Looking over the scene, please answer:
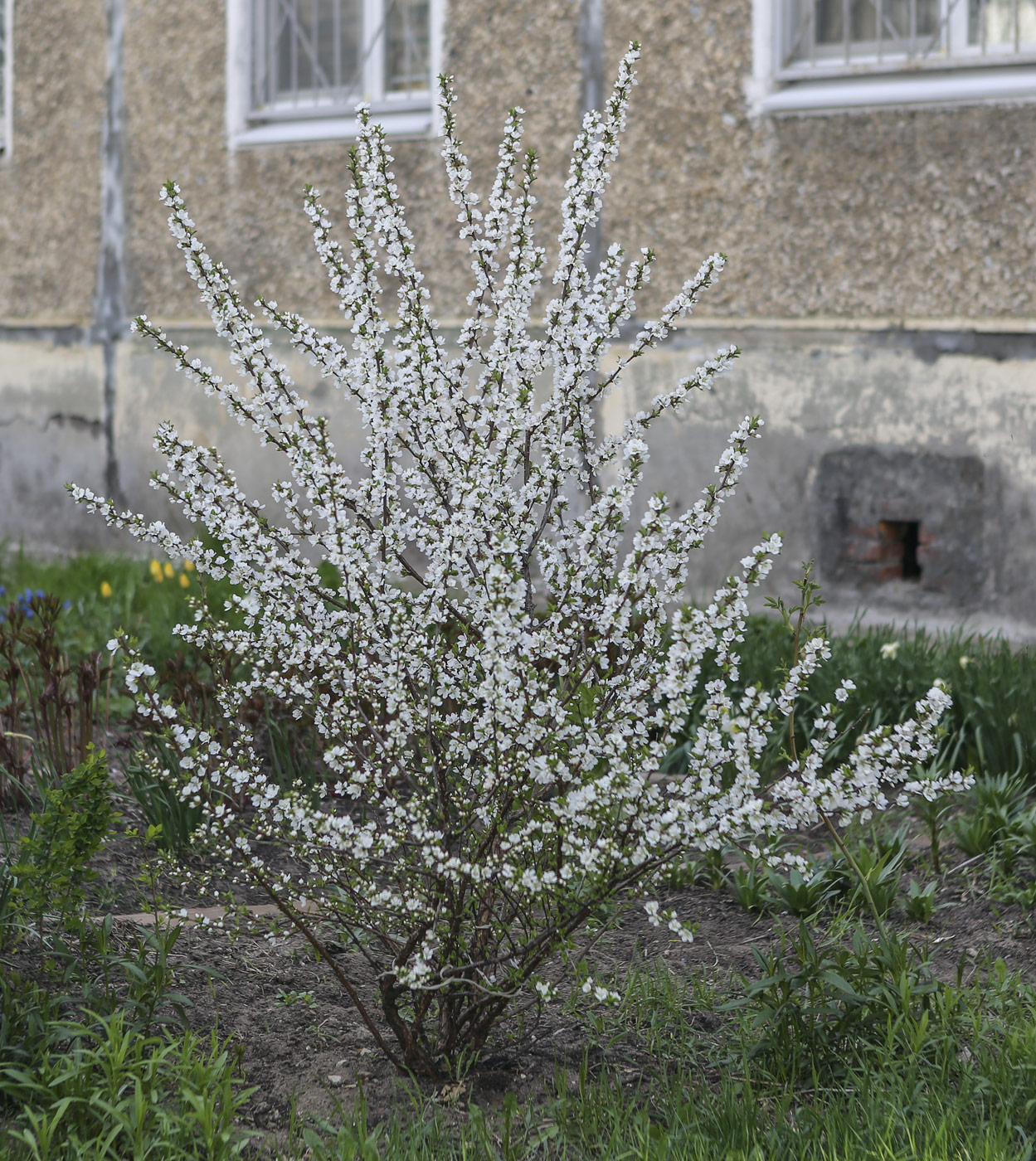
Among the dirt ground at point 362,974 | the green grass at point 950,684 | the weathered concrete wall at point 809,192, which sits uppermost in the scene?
the weathered concrete wall at point 809,192

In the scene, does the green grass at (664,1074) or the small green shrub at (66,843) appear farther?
the small green shrub at (66,843)

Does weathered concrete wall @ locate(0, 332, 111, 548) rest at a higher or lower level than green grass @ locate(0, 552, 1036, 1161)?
higher

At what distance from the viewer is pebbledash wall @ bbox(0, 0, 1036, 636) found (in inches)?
204

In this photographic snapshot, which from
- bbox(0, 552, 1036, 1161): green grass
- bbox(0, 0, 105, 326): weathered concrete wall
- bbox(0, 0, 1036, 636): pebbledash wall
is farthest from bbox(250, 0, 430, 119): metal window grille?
bbox(0, 552, 1036, 1161): green grass

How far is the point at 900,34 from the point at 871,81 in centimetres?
27

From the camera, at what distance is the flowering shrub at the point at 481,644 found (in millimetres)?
2061

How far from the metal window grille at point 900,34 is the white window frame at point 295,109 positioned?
6.13ft

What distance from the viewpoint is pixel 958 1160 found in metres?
1.92

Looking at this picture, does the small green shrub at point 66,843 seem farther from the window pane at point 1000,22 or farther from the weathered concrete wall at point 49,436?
the weathered concrete wall at point 49,436

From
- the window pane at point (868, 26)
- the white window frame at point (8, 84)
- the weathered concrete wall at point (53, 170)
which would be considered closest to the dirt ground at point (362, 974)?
the window pane at point (868, 26)

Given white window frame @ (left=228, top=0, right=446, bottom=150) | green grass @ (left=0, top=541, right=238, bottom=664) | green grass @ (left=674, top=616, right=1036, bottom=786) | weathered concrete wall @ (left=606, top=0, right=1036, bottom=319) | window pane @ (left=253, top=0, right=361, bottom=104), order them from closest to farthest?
green grass @ (left=674, top=616, right=1036, bottom=786)
green grass @ (left=0, top=541, right=238, bottom=664)
weathered concrete wall @ (left=606, top=0, right=1036, bottom=319)
white window frame @ (left=228, top=0, right=446, bottom=150)
window pane @ (left=253, top=0, right=361, bottom=104)

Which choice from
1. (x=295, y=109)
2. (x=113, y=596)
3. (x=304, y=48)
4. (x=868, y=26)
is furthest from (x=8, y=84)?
(x=868, y=26)

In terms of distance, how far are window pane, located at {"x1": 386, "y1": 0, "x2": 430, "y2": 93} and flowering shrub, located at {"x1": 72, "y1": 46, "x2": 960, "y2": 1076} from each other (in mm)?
4428

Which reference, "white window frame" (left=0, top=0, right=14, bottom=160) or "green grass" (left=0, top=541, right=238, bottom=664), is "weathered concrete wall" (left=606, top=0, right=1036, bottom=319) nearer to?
"green grass" (left=0, top=541, right=238, bottom=664)
